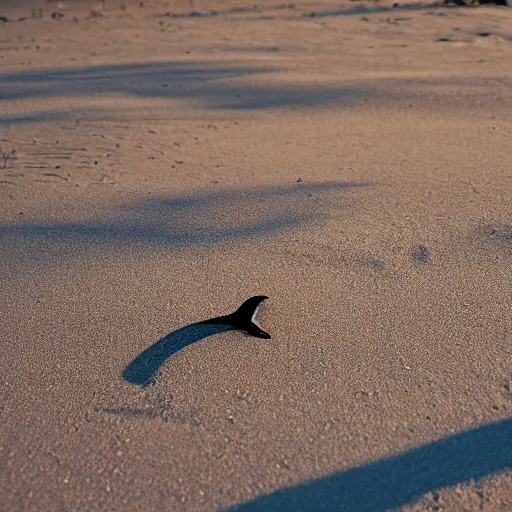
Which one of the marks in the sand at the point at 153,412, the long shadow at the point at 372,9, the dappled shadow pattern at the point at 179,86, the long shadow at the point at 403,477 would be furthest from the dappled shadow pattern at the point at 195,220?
the long shadow at the point at 372,9

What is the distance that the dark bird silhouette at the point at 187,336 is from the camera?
2.10 meters

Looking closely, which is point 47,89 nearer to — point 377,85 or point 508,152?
point 377,85

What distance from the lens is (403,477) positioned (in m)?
1.70

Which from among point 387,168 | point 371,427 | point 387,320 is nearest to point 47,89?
point 387,168

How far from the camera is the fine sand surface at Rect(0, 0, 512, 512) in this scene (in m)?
1.73

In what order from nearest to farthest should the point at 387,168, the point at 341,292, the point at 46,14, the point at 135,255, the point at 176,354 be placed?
1. the point at 176,354
2. the point at 341,292
3. the point at 135,255
4. the point at 387,168
5. the point at 46,14

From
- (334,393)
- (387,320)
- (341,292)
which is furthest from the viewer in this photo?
(341,292)

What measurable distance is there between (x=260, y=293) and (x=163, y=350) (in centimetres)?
47

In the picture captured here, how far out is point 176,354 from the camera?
2.17 metres

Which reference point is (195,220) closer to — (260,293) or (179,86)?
(260,293)

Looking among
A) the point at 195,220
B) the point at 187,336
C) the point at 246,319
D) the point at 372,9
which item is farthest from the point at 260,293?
the point at 372,9

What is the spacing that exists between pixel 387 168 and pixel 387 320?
1.48 m

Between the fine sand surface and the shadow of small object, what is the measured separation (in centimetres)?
1

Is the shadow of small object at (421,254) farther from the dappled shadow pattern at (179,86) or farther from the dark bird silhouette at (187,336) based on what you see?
the dappled shadow pattern at (179,86)
